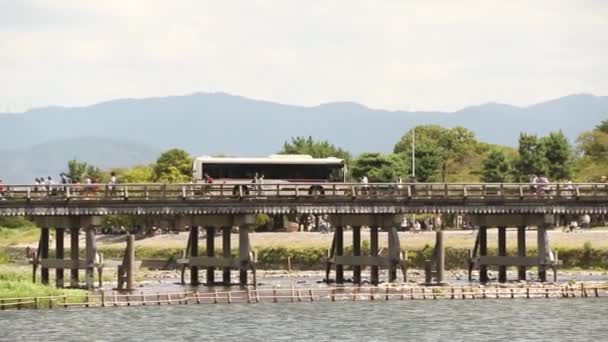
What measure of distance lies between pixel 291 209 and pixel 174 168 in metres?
75.6

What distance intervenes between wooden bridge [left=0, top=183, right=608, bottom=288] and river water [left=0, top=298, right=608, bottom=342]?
8350 mm

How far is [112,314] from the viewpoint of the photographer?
7231 cm

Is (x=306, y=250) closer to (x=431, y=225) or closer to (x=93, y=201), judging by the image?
(x=431, y=225)

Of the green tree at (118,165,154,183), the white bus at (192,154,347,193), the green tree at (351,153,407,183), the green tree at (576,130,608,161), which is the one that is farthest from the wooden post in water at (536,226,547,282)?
the green tree at (576,130,608,161)

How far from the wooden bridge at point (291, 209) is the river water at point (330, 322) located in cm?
835

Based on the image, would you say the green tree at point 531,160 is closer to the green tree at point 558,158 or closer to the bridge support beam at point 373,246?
the green tree at point 558,158

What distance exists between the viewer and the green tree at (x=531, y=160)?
543 feet

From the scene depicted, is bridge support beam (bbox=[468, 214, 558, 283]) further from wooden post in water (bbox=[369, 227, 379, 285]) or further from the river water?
the river water

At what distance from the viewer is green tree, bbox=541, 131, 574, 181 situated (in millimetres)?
166875

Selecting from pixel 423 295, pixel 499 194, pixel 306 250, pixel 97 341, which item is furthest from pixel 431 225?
pixel 97 341

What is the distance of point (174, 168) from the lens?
160875mm

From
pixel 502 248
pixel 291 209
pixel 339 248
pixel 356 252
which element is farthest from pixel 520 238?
pixel 291 209

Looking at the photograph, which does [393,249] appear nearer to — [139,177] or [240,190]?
[240,190]

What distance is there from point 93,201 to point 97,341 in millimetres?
21029
